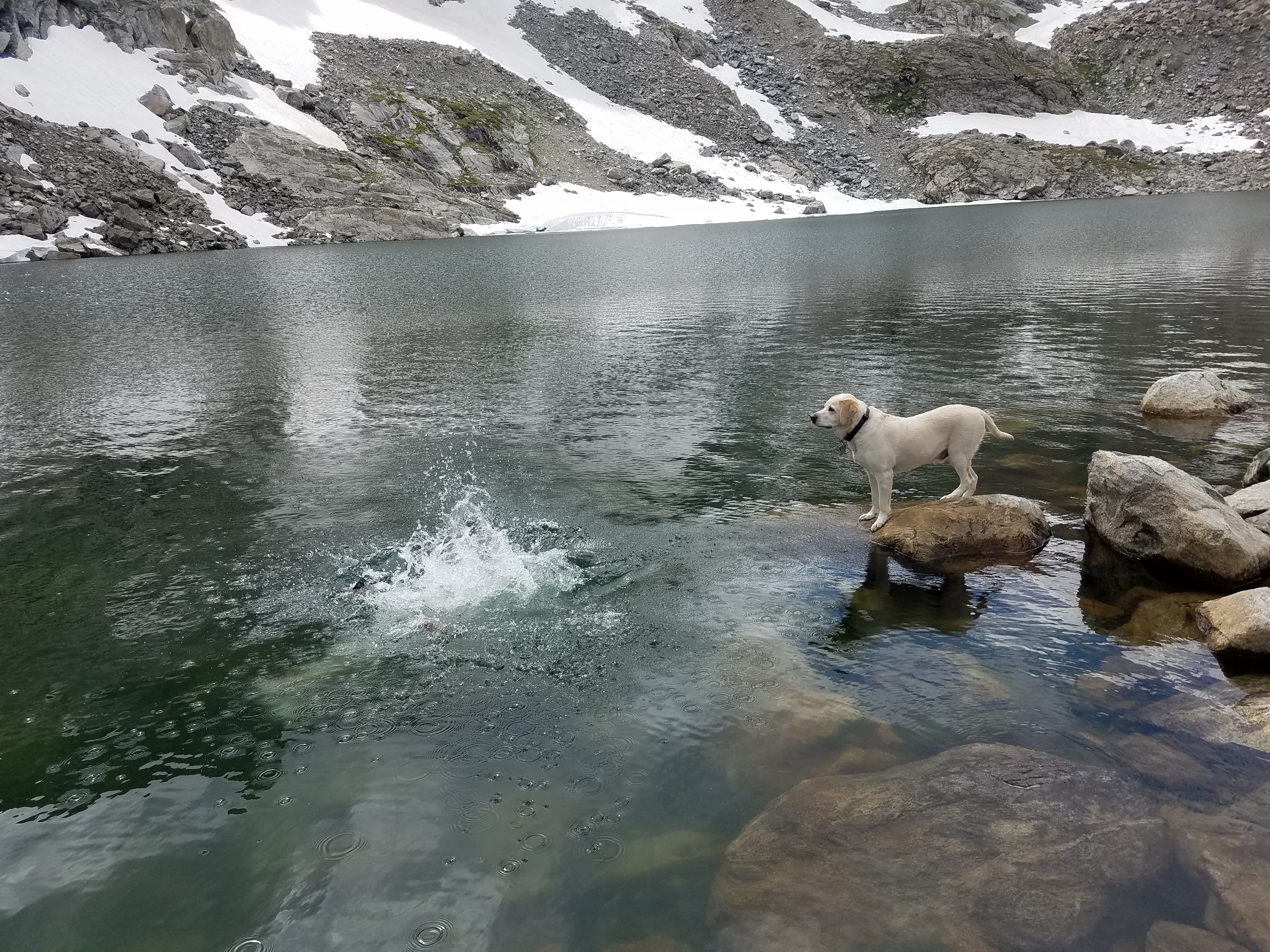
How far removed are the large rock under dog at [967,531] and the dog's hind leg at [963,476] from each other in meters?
0.58

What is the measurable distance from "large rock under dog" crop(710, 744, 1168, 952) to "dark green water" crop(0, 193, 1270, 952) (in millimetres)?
323

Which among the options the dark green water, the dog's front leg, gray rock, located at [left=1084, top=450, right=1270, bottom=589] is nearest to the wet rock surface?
the dark green water

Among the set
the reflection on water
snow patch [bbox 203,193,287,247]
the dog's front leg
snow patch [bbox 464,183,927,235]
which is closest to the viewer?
the reflection on water

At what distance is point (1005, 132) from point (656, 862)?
230 meters

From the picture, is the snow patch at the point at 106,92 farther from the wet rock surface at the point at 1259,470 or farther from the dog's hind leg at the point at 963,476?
the wet rock surface at the point at 1259,470

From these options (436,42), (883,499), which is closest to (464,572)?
(883,499)

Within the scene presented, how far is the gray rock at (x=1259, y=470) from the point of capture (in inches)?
603

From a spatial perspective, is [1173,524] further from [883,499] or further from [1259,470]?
[1259,470]

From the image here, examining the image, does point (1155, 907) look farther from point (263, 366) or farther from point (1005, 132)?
point (1005, 132)

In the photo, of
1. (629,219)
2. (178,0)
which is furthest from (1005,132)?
(178,0)

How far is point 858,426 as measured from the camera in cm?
1357

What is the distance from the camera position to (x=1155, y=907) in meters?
6.26

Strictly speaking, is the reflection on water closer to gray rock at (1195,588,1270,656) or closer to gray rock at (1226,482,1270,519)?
gray rock at (1195,588,1270,656)

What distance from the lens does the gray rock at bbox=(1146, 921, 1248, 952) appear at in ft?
19.1
